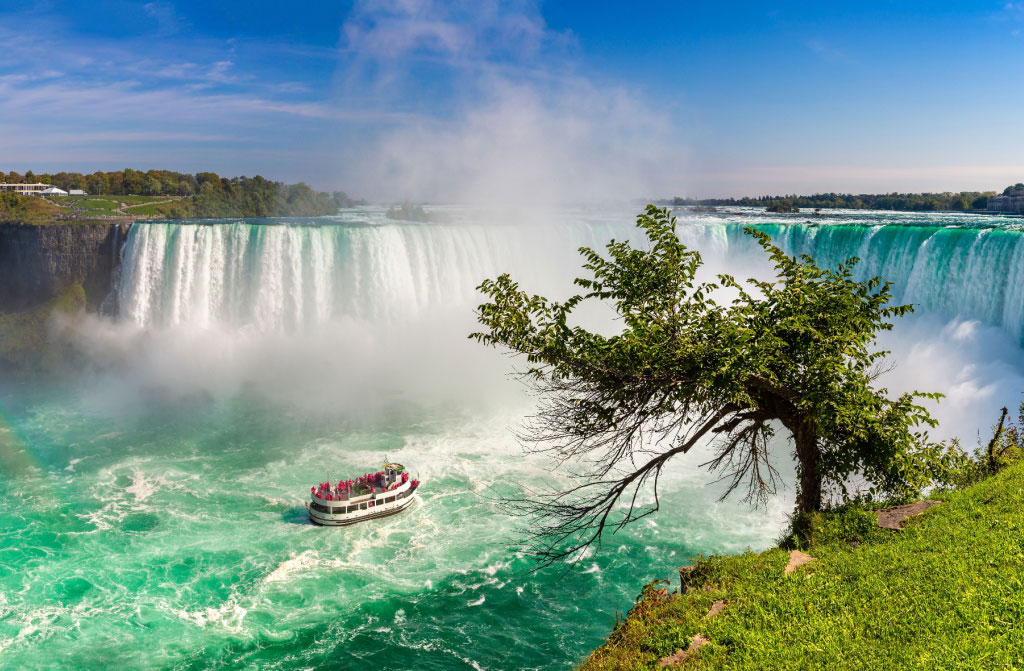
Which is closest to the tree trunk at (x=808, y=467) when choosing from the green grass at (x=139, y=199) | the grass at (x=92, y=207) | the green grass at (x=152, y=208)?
the grass at (x=92, y=207)

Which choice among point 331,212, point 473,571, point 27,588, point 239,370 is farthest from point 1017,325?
point 331,212

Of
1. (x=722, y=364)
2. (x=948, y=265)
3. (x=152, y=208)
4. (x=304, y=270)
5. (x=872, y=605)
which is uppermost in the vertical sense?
(x=152, y=208)

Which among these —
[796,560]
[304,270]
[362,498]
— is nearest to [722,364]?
[796,560]

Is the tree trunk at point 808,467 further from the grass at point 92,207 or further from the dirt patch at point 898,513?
the grass at point 92,207

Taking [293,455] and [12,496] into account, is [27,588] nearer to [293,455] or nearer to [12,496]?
[12,496]

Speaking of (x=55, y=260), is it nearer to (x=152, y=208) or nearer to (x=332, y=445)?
(x=152, y=208)
